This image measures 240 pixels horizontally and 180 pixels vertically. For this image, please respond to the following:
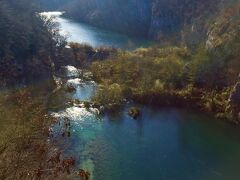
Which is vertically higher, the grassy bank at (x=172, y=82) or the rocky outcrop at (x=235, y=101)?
the rocky outcrop at (x=235, y=101)

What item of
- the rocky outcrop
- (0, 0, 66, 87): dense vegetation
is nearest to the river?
the rocky outcrop

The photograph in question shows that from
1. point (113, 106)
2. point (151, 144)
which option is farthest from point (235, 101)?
point (151, 144)

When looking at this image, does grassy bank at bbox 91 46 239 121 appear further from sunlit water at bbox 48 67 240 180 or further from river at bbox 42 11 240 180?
sunlit water at bbox 48 67 240 180

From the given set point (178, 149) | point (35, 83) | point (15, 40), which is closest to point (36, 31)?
point (15, 40)

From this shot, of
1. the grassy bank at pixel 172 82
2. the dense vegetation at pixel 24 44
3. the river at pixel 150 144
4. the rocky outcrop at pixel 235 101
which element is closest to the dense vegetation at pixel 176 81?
the grassy bank at pixel 172 82

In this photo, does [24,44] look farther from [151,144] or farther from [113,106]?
[151,144]

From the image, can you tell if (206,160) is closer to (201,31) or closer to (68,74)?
(68,74)

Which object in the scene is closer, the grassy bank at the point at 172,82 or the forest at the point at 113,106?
the forest at the point at 113,106

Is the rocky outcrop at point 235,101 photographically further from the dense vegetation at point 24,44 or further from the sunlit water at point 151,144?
the dense vegetation at point 24,44

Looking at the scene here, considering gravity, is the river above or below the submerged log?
above
